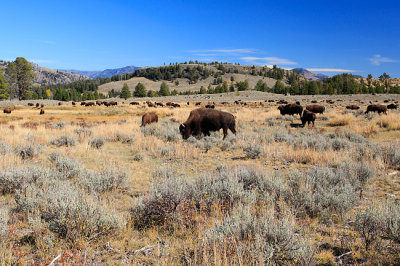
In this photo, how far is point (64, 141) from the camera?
1120 cm

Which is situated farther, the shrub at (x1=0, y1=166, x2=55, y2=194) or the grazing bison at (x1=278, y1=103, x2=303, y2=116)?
the grazing bison at (x1=278, y1=103, x2=303, y2=116)

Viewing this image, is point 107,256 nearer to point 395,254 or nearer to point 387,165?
point 395,254

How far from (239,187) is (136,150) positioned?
6.74 metres

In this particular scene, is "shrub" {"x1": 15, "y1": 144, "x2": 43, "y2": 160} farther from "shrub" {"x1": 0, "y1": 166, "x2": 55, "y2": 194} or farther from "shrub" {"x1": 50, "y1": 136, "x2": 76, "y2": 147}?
"shrub" {"x1": 0, "y1": 166, "x2": 55, "y2": 194}

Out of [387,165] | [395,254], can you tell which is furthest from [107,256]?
[387,165]

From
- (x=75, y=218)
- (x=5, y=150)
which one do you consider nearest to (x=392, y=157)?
(x=75, y=218)

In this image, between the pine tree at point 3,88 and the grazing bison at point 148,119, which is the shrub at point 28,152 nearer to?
the grazing bison at point 148,119

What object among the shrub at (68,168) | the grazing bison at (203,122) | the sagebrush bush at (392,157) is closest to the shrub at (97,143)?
the shrub at (68,168)

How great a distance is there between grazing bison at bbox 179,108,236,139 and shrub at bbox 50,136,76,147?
550cm

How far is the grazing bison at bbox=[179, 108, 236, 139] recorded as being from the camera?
12844 millimetres

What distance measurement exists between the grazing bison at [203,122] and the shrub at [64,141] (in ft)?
18.0

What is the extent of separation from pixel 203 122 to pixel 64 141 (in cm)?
737

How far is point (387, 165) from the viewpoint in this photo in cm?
709

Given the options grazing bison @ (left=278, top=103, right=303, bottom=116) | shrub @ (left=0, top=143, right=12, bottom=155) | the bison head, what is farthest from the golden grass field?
grazing bison @ (left=278, top=103, right=303, bottom=116)
